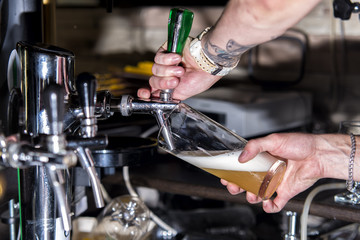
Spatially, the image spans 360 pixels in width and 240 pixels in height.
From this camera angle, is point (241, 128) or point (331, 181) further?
point (241, 128)

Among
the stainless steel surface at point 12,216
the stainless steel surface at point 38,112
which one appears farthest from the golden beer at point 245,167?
the stainless steel surface at point 12,216

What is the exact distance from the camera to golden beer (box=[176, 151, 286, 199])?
884 millimetres

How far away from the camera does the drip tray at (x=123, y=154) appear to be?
104 centimetres

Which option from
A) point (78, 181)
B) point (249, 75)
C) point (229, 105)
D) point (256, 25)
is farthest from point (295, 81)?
point (256, 25)

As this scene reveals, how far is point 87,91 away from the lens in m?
0.73

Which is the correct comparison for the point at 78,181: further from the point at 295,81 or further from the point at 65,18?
the point at 65,18

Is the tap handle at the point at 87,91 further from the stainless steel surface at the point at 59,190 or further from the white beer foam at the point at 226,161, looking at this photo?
the white beer foam at the point at 226,161

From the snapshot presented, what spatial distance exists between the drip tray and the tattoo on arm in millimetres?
230

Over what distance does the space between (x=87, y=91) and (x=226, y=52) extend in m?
0.30

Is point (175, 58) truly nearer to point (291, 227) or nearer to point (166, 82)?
point (166, 82)

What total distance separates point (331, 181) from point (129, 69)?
2.60 ft

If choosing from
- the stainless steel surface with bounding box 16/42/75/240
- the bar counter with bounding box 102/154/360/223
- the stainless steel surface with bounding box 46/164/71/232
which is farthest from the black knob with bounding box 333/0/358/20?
the stainless steel surface with bounding box 46/164/71/232

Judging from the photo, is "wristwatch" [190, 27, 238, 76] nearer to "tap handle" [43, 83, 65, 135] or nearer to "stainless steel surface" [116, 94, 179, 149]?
"stainless steel surface" [116, 94, 179, 149]

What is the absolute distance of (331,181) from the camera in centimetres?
125
